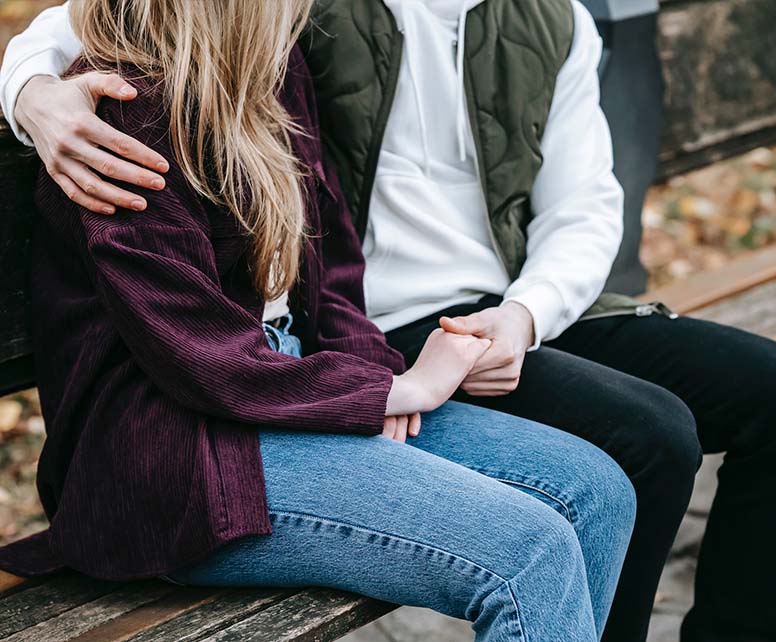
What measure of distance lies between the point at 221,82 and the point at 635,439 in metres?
0.91

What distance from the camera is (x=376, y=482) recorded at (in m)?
1.61

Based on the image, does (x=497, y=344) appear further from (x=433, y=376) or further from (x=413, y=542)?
(x=413, y=542)

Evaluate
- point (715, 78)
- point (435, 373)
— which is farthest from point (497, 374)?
point (715, 78)

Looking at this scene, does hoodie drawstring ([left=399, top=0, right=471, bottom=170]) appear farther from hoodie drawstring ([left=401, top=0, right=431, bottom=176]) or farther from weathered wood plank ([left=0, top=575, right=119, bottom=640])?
weathered wood plank ([left=0, top=575, right=119, bottom=640])

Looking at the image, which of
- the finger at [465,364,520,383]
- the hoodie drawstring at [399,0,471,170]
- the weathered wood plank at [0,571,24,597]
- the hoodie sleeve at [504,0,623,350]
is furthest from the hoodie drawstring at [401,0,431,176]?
the weathered wood plank at [0,571,24,597]

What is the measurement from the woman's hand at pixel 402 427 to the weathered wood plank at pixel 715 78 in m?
1.98

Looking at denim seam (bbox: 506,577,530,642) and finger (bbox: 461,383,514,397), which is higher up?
finger (bbox: 461,383,514,397)

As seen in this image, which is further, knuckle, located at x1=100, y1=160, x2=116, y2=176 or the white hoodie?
the white hoodie

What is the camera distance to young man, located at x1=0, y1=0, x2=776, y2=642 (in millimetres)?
1978

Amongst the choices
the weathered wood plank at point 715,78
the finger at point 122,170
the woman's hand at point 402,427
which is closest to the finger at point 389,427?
the woman's hand at point 402,427

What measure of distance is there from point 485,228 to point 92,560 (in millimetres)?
994

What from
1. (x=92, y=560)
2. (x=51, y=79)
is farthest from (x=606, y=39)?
(x=92, y=560)

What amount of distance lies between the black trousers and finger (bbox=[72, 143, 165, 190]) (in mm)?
662

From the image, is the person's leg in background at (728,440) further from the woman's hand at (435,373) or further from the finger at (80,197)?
the finger at (80,197)
